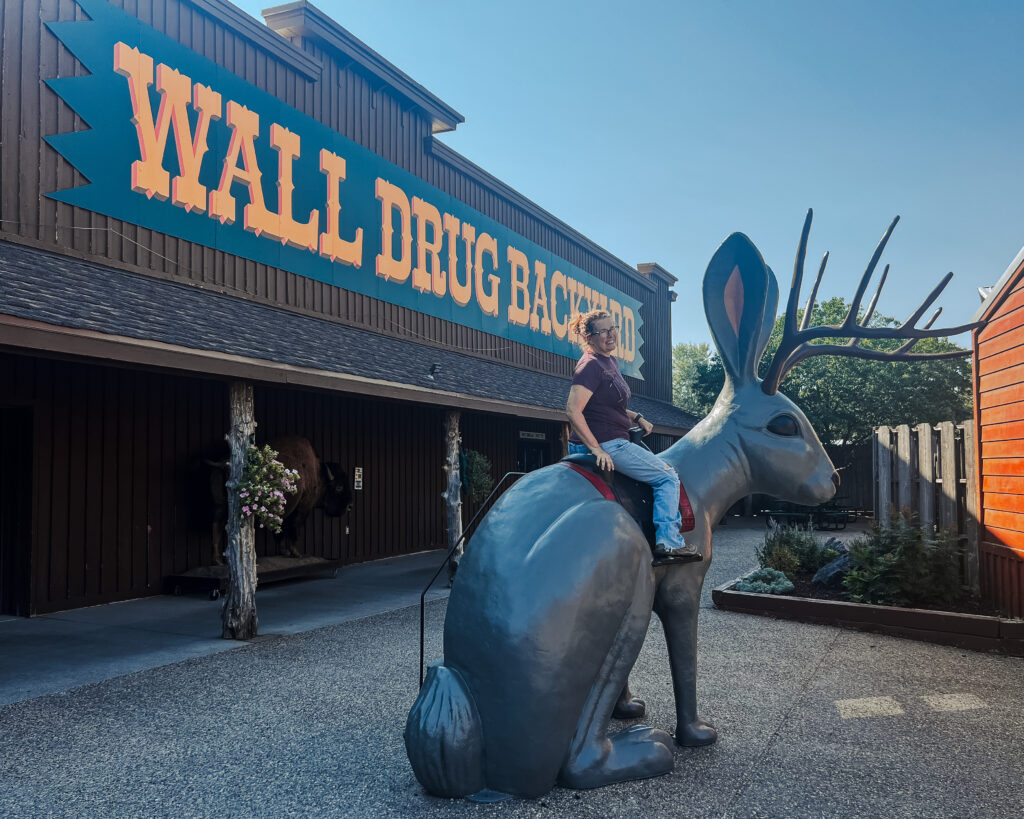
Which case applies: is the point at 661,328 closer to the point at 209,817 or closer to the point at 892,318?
the point at 892,318

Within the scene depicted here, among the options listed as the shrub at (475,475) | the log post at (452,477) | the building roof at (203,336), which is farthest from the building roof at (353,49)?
the shrub at (475,475)

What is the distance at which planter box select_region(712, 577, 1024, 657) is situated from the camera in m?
6.33

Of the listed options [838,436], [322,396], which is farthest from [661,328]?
[322,396]

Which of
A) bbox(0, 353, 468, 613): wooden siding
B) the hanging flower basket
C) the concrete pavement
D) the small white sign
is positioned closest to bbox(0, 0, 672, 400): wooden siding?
bbox(0, 353, 468, 613): wooden siding

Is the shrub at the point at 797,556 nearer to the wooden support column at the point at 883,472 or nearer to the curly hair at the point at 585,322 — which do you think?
the wooden support column at the point at 883,472

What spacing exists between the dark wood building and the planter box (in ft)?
15.4

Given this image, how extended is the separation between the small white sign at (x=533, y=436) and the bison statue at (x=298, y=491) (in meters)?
7.13

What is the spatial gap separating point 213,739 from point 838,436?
2684 cm

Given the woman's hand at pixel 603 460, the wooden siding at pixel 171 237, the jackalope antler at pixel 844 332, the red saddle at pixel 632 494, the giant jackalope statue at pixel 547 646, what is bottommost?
the giant jackalope statue at pixel 547 646

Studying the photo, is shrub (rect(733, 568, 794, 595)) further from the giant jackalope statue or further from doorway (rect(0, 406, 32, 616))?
doorway (rect(0, 406, 32, 616))

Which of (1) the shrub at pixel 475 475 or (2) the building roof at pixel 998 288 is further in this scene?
(1) the shrub at pixel 475 475

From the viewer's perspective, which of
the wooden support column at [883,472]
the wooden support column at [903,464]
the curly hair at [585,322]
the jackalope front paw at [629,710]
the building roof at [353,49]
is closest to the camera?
the curly hair at [585,322]

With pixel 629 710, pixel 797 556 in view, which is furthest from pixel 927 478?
pixel 629 710

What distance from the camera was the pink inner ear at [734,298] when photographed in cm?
420
